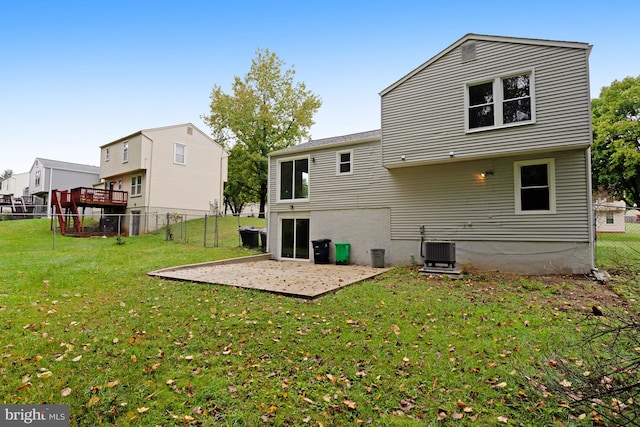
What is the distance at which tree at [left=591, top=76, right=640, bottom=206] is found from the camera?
21078 millimetres

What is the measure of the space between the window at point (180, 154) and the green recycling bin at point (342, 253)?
16.8 meters

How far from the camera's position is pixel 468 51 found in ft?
31.8

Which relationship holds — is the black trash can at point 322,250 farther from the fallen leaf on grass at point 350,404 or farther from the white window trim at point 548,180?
the fallen leaf on grass at point 350,404

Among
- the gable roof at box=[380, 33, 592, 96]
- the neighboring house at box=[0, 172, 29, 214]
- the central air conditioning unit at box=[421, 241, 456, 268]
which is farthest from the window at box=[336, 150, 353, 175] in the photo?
the neighboring house at box=[0, 172, 29, 214]

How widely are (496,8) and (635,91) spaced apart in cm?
1935

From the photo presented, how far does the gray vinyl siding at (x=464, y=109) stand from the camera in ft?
26.9

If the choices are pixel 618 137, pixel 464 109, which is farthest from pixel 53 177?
pixel 618 137

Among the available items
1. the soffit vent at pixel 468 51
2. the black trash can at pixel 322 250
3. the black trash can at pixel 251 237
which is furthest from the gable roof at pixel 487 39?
the black trash can at pixel 251 237

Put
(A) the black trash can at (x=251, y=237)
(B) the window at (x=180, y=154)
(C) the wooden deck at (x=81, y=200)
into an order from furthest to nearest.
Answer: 1. (B) the window at (x=180, y=154)
2. (C) the wooden deck at (x=81, y=200)
3. (A) the black trash can at (x=251, y=237)

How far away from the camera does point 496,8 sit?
34.7 feet

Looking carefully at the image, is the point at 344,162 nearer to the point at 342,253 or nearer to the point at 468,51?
the point at 342,253

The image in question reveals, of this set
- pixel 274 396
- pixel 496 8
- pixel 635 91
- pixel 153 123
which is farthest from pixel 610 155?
pixel 153 123

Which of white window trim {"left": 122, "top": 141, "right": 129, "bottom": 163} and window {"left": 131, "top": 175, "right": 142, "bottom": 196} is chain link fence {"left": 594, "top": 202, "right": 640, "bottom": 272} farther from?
white window trim {"left": 122, "top": 141, "right": 129, "bottom": 163}

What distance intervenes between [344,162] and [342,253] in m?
3.69
